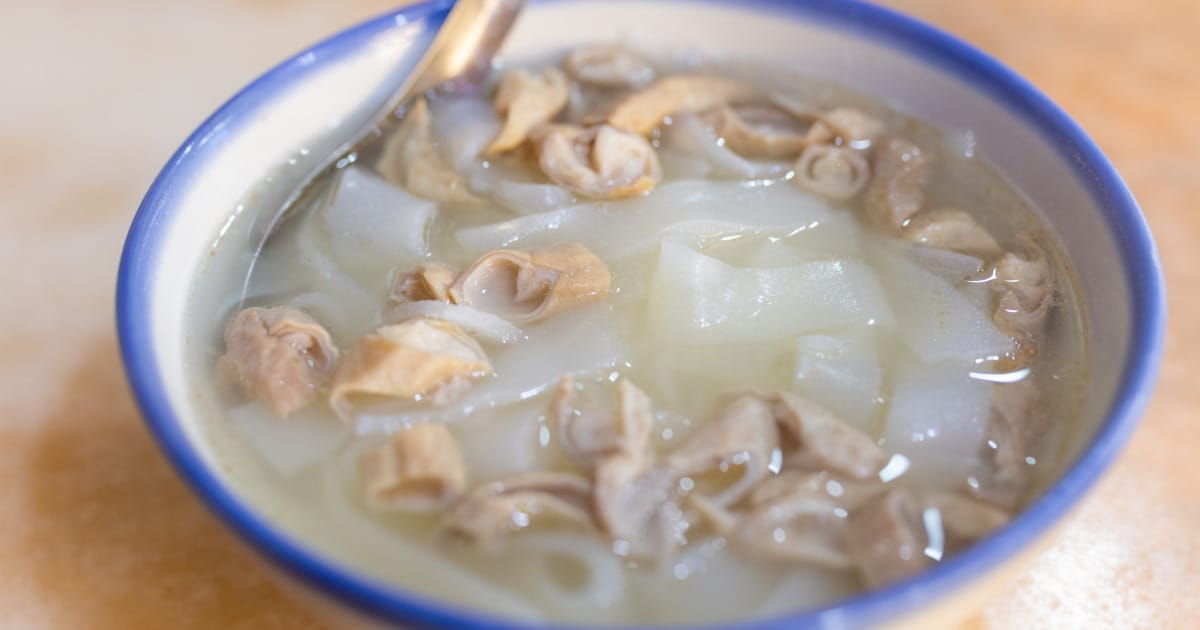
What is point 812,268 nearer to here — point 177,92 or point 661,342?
point 661,342

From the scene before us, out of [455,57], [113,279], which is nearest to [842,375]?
[455,57]

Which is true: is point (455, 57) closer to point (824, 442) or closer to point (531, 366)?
point (531, 366)

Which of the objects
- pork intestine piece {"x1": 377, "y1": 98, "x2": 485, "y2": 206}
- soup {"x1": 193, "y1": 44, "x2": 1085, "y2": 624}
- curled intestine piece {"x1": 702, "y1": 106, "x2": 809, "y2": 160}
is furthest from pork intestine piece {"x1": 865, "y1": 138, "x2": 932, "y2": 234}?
pork intestine piece {"x1": 377, "y1": 98, "x2": 485, "y2": 206}

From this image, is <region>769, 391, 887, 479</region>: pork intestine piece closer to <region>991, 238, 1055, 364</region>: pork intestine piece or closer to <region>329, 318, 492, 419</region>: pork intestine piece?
<region>991, 238, 1055, 364</region>: pork intestine piece

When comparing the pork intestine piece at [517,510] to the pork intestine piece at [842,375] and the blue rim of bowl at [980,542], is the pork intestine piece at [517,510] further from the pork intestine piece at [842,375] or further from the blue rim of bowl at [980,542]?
the pork intestine piece at [842,375]

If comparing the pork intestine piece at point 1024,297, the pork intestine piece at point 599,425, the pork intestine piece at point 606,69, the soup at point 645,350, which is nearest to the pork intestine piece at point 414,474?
the soup at point 645,350

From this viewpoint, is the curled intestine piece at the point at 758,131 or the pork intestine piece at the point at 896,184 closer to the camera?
the pork intestine piece at the point at 896,184

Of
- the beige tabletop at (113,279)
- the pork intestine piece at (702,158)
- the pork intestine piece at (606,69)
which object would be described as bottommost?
the beige tabletop at (113,279)

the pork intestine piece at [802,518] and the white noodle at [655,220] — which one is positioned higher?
the white noodle at [655,220]
